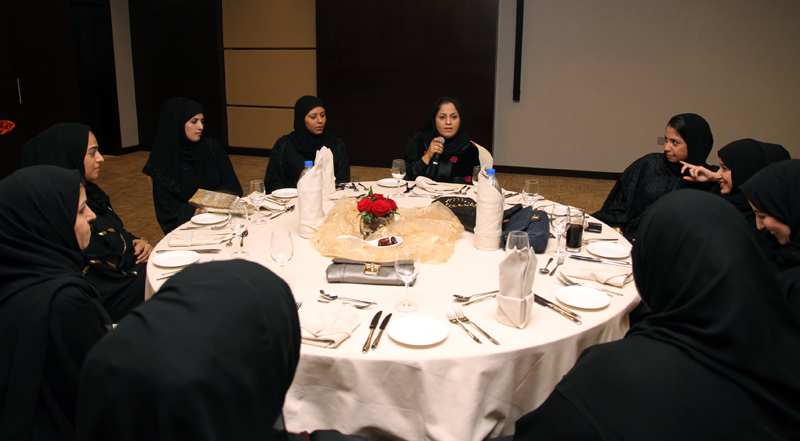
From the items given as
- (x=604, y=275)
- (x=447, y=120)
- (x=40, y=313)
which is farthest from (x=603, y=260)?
(x=447, y=120)

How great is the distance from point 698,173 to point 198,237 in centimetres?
286

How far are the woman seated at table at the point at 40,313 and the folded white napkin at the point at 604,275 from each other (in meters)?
1.57

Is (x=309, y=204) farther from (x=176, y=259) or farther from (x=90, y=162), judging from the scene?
(x=90, y=162)

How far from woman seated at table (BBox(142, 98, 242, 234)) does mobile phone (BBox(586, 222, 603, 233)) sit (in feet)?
7.31

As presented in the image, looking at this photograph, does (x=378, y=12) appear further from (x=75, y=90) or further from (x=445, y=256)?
(x=445, y=256)

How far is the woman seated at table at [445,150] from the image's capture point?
390 centimetres

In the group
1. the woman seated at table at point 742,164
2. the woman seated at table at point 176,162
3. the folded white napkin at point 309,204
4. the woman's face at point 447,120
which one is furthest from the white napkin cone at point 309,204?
the woman seated at table at point 742,164

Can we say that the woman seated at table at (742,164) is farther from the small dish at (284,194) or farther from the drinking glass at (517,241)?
the small dish at (284,194)

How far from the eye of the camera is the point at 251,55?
7926 mm

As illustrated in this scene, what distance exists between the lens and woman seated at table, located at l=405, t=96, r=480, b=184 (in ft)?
12.8

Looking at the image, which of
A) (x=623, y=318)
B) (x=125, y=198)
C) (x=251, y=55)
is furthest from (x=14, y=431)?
(x=251, y=55)

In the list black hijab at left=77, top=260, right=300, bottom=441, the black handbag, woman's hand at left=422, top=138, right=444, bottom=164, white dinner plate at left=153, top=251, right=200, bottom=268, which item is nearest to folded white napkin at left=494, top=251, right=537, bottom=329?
the black handbag

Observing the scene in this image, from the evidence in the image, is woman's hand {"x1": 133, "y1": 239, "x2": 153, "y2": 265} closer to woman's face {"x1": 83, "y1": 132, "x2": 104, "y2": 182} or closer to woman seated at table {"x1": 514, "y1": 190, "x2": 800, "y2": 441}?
woman's face {"x1": 83, "y1": 132, "x2": 104, "y2": 182}

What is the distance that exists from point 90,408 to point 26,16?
705 centimetres
